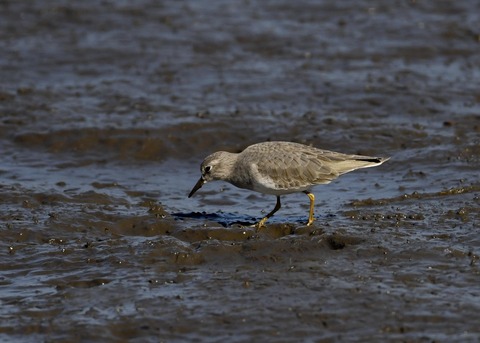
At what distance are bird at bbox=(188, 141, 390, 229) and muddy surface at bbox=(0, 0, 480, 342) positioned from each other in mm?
489

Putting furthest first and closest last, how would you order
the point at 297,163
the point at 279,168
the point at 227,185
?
the point at 227,185
the point at 297,163
the point at 279,168

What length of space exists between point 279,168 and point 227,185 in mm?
2562

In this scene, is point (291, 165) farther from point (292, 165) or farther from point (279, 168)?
point (279, 168)

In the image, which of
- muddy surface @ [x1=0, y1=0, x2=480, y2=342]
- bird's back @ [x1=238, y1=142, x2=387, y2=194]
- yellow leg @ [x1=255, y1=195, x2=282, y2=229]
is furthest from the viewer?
yellow leg @ [x1=255, y1=195, x2=282, y2=229]

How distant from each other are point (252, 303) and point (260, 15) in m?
12.5

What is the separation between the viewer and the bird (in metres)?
11.5

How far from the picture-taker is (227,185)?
1391cm

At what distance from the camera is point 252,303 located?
371 inches

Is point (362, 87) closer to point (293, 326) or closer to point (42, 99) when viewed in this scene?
point (42, 99)

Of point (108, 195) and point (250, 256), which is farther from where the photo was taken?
point (108, 195)

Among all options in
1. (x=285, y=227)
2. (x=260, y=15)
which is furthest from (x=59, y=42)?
(x=285, y=227)

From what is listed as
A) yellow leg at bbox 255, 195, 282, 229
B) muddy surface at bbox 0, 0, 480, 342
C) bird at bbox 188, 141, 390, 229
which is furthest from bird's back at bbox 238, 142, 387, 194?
muddy surface at bbox 0, 0, 480, 342

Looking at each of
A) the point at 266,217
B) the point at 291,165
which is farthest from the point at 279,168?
the point at 266,217

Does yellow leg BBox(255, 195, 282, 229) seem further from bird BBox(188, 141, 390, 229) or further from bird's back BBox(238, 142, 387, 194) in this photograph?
bird's back BBox(238, 142, 387, 194)
